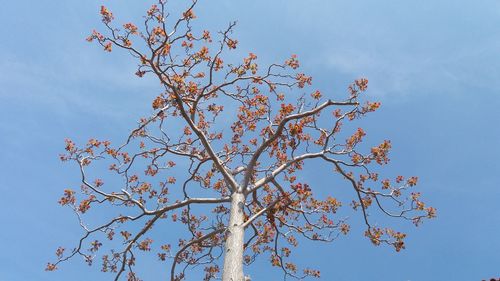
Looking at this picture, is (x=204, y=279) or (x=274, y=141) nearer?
(x=274, y=141)

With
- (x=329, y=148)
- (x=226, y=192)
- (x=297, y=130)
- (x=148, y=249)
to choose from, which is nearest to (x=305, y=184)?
(x=297, y=130)

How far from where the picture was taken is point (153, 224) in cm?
1245

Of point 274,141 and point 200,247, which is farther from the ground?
point 274,141

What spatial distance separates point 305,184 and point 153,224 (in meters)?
5.05

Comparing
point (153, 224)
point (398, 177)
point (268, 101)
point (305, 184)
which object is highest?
point (268, 101)

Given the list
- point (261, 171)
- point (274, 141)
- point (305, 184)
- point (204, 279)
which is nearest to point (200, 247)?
point (204, 279)

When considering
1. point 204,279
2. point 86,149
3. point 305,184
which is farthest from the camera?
point 204,279

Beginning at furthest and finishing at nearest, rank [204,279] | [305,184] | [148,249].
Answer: [204,279] < [148,249] < [305,184]

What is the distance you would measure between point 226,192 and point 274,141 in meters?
3.11

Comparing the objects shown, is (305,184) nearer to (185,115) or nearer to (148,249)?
(185,115)

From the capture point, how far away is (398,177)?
12055mm

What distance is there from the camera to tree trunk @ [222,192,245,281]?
9.00 metres

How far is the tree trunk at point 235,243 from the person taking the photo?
900 cm

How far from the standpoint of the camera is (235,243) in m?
9.56
